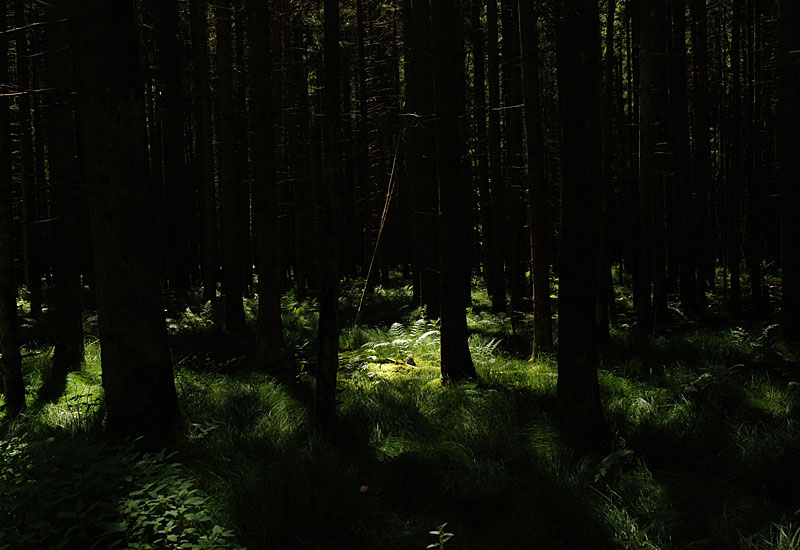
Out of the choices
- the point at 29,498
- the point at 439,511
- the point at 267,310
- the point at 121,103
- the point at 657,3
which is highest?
the point at 657,3

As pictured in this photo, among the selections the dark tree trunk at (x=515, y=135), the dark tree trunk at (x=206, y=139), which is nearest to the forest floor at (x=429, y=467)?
the dark tree trunk at (x=515, y=135)

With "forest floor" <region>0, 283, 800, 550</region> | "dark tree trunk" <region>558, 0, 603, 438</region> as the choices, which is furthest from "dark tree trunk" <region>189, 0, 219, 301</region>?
"dark tree trunk" <region>558, 0, 603, 438</region>

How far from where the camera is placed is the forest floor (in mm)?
3355

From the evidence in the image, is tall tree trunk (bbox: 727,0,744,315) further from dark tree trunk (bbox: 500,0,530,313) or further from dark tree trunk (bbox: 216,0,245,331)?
dark tree trunk (bbox: 216,0,245,331)

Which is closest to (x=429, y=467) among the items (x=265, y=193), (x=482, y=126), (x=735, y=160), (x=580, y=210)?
(x=580, y=210)

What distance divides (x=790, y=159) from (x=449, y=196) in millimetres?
5447

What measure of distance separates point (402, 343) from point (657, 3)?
24.1 ft

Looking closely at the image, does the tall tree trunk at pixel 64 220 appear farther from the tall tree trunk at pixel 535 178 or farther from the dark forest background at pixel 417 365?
the tall tree trunk at pixel 535 178

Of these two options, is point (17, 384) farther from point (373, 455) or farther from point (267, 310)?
point (373, 455)

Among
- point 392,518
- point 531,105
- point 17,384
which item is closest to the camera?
point 392,518

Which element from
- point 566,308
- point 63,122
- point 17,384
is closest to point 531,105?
point 566,308

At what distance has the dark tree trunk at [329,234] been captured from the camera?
5105 mm

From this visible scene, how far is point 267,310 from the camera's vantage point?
8328mm

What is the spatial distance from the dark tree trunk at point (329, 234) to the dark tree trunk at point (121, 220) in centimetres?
147
